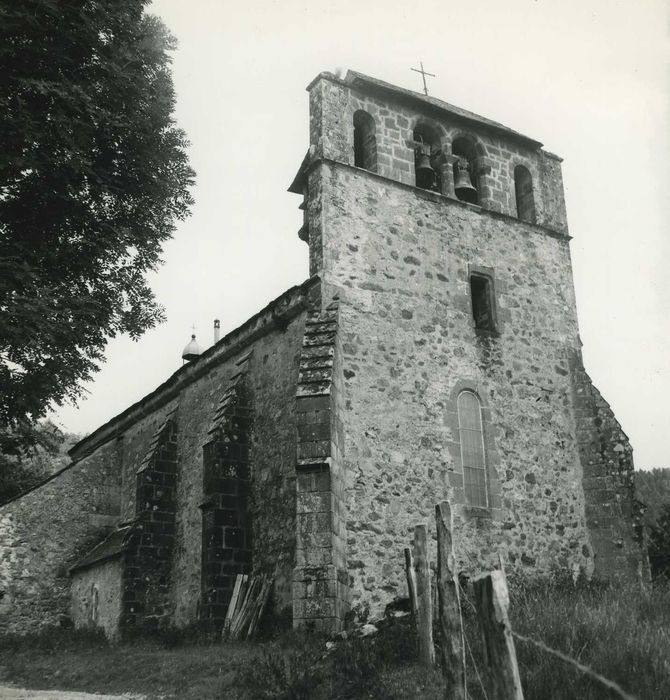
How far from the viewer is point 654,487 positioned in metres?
28.8

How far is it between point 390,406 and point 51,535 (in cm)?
1188

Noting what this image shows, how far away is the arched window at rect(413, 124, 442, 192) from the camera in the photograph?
17.4m

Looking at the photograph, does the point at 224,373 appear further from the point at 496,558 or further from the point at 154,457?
the point at 496,558

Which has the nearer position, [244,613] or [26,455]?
[244,613]

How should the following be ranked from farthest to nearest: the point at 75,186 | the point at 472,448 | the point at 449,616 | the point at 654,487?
the point at 654,487 → the point at 472,448 → the point at 75,186 → the point at 449,616

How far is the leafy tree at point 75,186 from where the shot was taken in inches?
472

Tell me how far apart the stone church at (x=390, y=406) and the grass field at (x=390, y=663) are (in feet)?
4.46

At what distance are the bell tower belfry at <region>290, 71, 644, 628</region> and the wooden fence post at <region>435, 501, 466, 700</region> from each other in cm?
510

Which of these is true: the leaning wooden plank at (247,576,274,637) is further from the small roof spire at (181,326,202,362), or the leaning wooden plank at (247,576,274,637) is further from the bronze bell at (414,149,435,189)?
the small roof spire at (181,326,202,362)

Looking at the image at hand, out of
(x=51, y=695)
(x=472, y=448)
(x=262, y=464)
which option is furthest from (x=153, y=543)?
(x=472, y=448)

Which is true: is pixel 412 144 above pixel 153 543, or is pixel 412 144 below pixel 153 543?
above

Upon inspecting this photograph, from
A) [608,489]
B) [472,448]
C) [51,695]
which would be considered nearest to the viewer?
[51,695]

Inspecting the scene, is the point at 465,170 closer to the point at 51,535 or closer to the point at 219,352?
the point at 219,352

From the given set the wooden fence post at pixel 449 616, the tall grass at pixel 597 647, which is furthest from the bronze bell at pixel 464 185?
the wooden fence post at pixel 449 616
